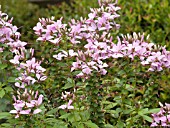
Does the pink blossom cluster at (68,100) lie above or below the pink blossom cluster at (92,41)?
below

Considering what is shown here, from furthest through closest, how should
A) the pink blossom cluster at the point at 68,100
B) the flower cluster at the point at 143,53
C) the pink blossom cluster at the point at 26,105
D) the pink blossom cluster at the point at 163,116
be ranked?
1. the pink blossom cluster at the point at 163,116
2. the flower cluster at the point at 143,53
3. the pink blossom cluster at the point at 68,100
4. the pink blossom cluster at the point at 26,105

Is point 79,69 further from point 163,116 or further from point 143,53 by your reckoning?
point 163,116

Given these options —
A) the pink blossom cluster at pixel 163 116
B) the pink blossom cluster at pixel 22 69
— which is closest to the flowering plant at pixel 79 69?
the pink blossom cluster at pixel 22 69

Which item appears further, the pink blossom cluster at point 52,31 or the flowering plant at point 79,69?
the pink blossom cluster at point 52,31

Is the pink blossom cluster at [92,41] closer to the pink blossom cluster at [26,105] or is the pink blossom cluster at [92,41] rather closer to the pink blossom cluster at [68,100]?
the pink blossom cluster at [68,100]

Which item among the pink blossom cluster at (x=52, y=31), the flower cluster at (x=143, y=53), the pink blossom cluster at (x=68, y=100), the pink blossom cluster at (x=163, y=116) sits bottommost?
the pink blossom cluster at (x=163, y=116)

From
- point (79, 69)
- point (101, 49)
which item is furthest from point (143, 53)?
point (79, 69)

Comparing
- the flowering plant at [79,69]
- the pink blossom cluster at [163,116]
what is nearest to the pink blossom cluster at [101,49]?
the flowering plant at [79,69]

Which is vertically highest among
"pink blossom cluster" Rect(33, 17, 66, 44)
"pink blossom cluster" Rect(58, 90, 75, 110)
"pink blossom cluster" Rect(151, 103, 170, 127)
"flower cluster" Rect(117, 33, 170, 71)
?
"pink blossom cluster" Rect(33, 17, 66, 44)

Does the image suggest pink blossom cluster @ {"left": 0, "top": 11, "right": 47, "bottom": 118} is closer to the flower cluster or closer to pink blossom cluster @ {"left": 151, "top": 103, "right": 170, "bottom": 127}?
the flower cluster

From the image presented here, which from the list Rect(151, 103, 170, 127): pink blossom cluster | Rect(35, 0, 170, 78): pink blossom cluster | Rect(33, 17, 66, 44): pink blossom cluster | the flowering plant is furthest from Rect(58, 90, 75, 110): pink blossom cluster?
Rect(151, 103, 170, 127): pink blossom cluster

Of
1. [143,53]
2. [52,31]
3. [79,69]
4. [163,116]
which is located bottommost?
[163,116]

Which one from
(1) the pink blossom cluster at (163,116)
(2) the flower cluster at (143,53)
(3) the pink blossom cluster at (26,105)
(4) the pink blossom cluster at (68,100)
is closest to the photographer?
(3) the pink blossom cluster at (26,105)
